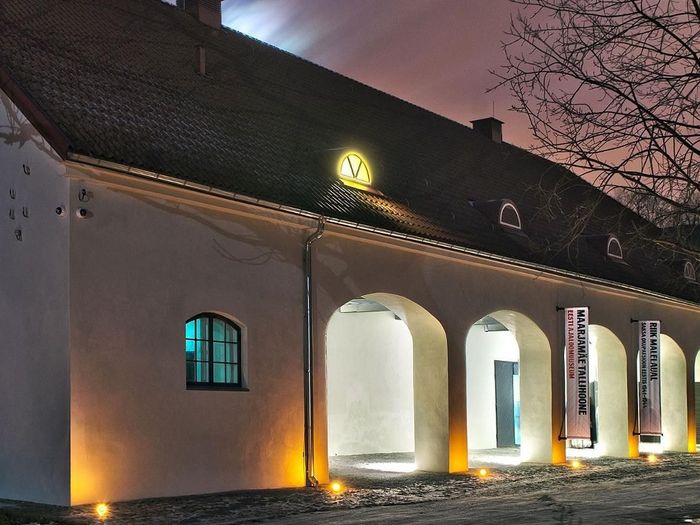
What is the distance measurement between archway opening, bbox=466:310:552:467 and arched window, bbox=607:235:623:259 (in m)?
3.30

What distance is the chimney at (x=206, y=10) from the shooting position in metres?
21.6

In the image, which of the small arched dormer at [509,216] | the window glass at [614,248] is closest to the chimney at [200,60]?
the small arched dormer at [509,216]

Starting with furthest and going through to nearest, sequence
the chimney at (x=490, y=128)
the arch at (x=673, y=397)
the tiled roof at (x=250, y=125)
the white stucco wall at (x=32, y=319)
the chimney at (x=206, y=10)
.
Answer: the chimney at (x=490, y=128), the arch at (x=673, y=397), the chimney at (x=206, y=10), the tiled roof at (x=250, y=125), the white stucco wall at (x=32, y=319)

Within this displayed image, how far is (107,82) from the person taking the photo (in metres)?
15.5

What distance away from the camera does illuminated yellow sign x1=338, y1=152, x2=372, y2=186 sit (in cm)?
1861

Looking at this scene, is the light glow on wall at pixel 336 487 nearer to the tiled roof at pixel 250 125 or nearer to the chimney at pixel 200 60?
the tiled roof at pixel 250 125

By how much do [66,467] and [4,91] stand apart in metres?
4.91

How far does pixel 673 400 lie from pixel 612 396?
4947mm

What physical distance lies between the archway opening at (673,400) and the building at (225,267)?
6.03 meters

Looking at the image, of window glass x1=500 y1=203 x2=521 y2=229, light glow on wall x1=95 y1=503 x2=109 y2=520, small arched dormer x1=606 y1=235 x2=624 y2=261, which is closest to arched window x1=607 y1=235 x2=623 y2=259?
small arched dormer x1=606 y1=235 x2=624 y2=261

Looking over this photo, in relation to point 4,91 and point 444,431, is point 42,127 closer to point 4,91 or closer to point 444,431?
point 4,91

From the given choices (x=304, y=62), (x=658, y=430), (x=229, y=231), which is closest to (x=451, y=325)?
(x=229, y=231)

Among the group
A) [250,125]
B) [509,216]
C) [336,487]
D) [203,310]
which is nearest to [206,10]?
[250,125]

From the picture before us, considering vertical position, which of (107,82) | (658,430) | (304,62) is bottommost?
(658,430)
